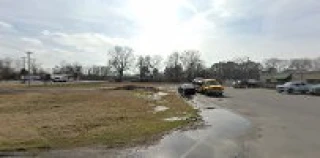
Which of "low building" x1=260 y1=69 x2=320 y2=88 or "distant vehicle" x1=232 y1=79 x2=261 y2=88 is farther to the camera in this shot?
"distant vehicle" x1=232 y1=79 x2=261 y2=88

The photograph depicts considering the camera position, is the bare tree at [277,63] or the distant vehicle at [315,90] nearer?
the distant vehicle at [315,90]

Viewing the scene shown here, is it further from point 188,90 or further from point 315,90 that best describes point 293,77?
point 188,90

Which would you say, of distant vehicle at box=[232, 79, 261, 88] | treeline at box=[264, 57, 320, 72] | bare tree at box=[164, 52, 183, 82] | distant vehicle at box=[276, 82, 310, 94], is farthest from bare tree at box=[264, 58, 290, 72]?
distant vehicle at box=[276, 82, 310, 94]

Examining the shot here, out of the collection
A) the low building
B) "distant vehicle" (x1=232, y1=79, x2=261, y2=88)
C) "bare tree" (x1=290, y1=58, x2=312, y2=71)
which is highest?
"bare tree" (x1=290, y1=58, x2=312, y2=71)

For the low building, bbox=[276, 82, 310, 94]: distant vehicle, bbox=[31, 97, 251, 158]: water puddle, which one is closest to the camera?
bbox=[31, 97, 251, 158]: water puddle

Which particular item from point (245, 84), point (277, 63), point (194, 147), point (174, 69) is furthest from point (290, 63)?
point (194, 147)

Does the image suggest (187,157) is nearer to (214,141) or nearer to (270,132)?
(214,141)

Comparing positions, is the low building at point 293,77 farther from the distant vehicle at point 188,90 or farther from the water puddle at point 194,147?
the water puddle at point 194,147

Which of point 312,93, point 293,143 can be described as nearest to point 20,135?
point 293,143

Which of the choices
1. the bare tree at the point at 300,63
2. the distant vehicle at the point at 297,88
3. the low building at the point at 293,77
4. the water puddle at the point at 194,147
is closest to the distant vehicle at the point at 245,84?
the low building at the point at 293,77

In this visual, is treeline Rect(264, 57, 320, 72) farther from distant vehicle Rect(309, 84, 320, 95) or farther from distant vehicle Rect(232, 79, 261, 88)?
distant vehicle Rect(309, 84, 320, 95)

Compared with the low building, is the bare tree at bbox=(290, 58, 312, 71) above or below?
above

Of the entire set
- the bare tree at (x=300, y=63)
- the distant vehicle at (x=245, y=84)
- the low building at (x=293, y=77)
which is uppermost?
the bare tree at (x=300, y=63)

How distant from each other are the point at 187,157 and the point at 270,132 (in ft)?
20.9
